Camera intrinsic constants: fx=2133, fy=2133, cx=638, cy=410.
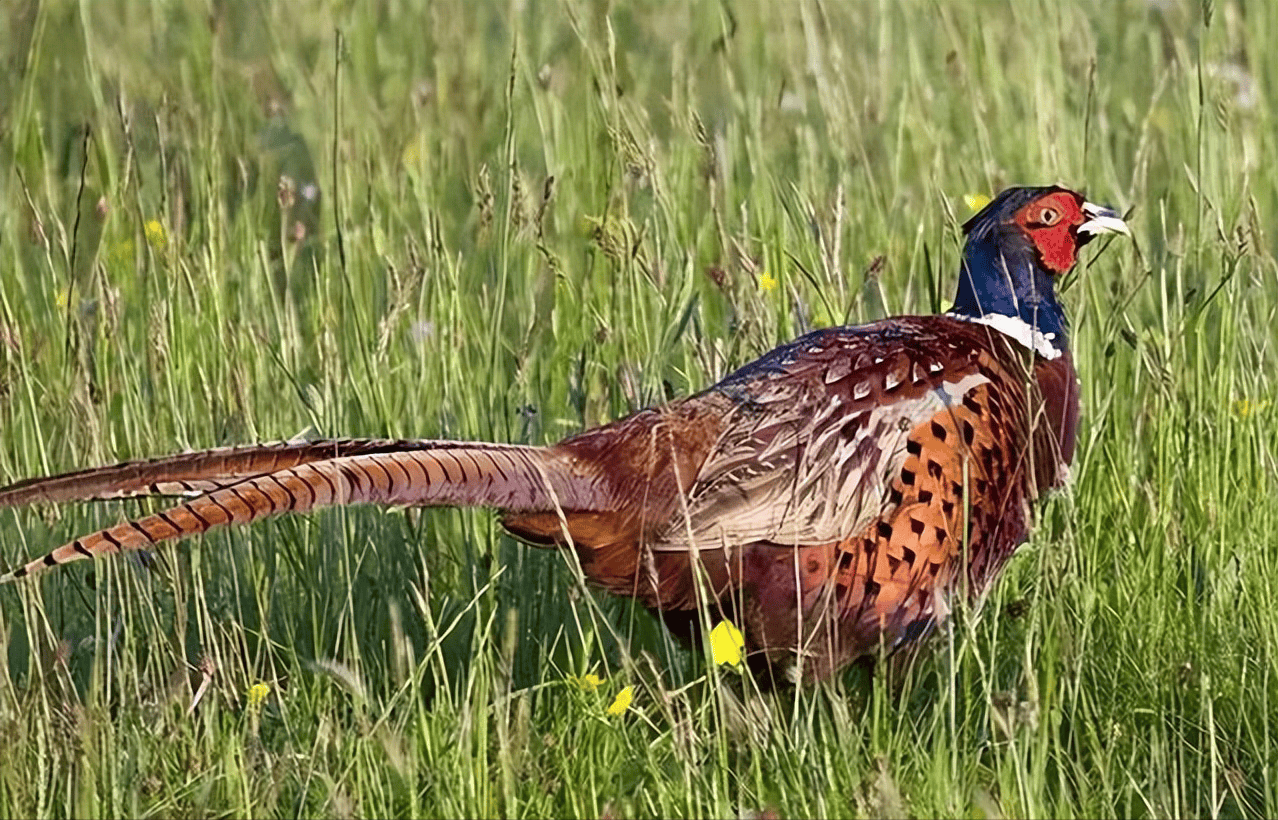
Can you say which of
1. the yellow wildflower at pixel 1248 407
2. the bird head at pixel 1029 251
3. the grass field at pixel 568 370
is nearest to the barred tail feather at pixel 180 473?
the grass field at pixel 568 370

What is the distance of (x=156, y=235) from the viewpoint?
492 cm

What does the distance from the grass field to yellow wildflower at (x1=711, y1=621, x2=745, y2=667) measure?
2.8 inches

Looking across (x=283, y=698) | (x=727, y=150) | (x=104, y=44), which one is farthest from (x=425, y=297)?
(x=104, y=44)

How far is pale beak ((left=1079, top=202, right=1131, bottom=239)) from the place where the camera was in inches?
150

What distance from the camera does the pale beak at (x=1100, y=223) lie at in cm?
382

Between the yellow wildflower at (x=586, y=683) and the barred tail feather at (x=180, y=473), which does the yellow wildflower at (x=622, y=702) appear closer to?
the yellow wildflower at (x=586, y=683)

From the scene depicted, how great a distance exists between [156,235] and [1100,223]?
223 cm

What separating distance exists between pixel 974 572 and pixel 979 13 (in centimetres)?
313

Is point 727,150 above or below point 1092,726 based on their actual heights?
above

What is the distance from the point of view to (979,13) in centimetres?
621

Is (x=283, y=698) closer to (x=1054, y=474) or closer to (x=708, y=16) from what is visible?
(x=1054, y=474)

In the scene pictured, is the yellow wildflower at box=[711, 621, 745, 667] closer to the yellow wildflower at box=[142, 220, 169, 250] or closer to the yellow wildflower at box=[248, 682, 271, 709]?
the yellow wildflower at box=[248, 682, 271, 709]

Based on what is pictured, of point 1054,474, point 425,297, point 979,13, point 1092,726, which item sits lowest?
point 1092,726

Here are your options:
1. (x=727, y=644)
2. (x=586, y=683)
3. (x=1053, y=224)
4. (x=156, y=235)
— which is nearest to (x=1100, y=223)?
(x=1053, y=224)
